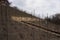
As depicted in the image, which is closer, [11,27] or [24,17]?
[11,27]

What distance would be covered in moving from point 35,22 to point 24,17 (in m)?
1.04

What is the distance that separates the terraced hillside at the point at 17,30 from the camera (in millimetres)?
16828

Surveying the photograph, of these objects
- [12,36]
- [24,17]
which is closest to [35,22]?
[24,17]

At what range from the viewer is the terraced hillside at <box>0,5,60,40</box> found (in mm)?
16828

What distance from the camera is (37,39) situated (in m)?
17.4

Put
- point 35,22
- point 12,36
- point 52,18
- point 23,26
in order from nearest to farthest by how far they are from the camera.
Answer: point 12,36, point 23,26, point 35,22, point 52,18

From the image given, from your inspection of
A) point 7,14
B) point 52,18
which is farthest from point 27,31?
point 52,18

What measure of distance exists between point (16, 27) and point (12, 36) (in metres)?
1.10

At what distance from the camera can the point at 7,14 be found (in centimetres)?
1852

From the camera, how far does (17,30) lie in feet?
56.8

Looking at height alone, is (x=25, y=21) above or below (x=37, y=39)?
above

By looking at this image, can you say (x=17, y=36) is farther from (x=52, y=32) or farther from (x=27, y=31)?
(x=52, y=32)

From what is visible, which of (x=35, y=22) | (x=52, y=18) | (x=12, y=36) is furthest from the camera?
(x=52, y=18)

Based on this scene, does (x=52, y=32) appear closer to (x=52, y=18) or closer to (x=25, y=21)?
(x=25, y=21)
